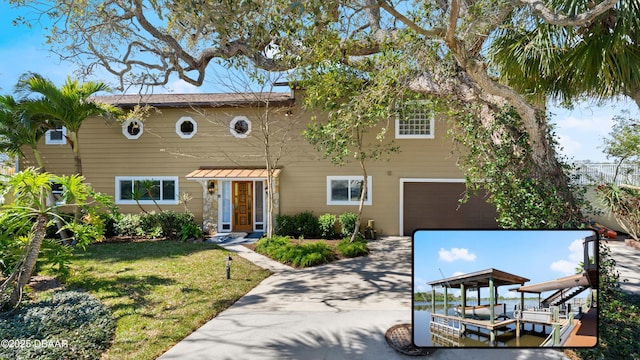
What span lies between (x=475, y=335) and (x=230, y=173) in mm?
11974

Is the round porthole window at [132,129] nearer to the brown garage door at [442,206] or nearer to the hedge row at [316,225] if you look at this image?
the hedge row at [316,225]

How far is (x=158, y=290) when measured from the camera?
6402 mm

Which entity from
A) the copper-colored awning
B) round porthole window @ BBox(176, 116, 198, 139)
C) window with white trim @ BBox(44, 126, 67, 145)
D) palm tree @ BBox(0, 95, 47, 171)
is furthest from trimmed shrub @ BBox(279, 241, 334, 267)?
window with white trim @ BBox(44, 126, 67, 145)

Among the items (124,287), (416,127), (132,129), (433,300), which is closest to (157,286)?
(124,287)

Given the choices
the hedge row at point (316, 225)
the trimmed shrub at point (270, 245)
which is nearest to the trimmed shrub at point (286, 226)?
the hedge row at point (316, 225)

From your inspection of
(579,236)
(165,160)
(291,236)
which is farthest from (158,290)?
(165,160)

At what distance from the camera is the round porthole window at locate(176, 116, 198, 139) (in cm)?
1322

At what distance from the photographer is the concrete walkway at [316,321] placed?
3.94 metres

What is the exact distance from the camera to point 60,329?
14.2 ft

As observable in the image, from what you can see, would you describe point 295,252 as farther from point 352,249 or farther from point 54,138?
point 54,138

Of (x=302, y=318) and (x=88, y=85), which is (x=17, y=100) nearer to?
(x=88, y=85)

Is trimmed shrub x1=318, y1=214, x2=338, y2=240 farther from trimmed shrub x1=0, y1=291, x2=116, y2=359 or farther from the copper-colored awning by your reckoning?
trimmed shrub x1=0, y1=291, x2=116, y2=359

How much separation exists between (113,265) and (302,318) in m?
6.23

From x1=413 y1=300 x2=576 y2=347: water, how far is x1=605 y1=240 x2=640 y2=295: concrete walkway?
5.85 meters
